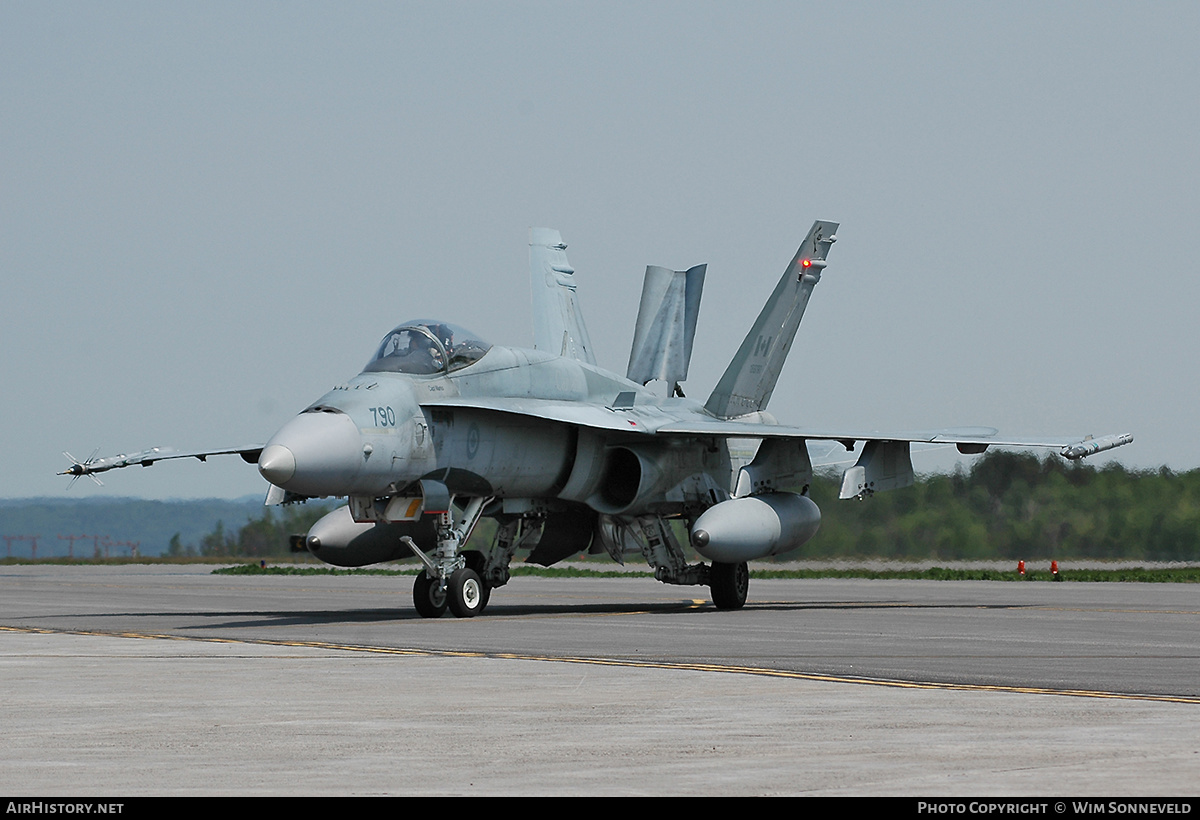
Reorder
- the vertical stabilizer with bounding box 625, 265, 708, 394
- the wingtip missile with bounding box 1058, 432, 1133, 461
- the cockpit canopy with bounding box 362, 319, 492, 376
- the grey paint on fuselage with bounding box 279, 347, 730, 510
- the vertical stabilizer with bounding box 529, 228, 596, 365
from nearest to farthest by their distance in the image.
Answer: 1. the grey paint on fuselage with bounding box 279, 347, 730, 510
2. the cockpit canopy with bounding box 362, 319, 492, 376
3. the wingtip missile with bounding box 1058, 432, 1133, 461
4. the vertical stabilizer with bounding box 529, 228, 596, 365
5. the vertical stabilizer with bounding box 625, 265, 708, 394

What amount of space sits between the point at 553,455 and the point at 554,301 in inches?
203

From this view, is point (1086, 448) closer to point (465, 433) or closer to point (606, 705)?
point (465, 433)

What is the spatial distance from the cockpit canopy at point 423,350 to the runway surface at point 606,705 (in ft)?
10.0

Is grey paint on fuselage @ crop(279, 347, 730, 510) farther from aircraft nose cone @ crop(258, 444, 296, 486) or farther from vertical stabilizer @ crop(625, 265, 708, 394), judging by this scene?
vertical stabilizer @ crop(625, 265, 708, 394)

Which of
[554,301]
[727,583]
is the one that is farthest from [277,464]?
[554,301]

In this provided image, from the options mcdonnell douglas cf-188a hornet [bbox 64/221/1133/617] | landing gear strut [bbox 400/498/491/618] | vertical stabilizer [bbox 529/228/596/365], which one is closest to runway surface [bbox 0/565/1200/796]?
landing gear strut [bbox 400/498/491/618]

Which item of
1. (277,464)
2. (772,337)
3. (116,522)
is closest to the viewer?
(277,464)

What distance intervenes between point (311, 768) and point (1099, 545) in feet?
96.2

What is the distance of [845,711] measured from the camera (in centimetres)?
927

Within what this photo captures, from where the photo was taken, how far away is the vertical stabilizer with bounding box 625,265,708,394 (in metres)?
26.9

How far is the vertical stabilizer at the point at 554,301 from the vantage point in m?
26.1

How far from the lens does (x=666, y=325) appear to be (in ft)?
89.1

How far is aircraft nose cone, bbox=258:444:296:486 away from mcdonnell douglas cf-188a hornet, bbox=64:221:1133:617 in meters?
0.02

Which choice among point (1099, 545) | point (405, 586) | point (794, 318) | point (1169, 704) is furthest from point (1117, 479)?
point (1169, 704)
